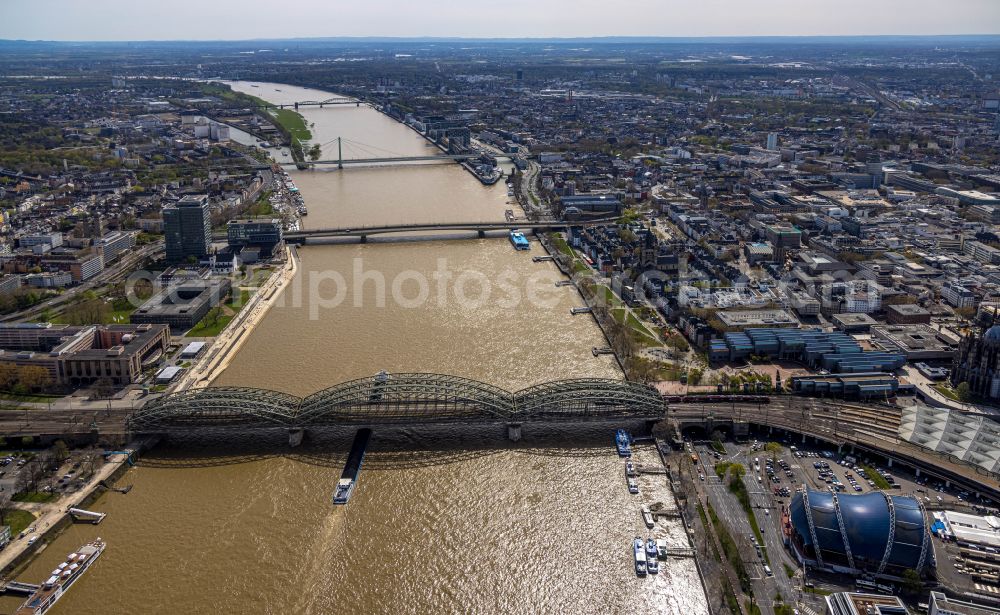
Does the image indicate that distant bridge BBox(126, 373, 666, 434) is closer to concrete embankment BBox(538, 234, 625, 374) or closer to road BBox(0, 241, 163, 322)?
concrete embankment BBox(538, 234, 625, 374)

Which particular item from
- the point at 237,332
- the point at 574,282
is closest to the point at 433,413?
the point at 237,332

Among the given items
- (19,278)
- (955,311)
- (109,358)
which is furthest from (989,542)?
(19,278)

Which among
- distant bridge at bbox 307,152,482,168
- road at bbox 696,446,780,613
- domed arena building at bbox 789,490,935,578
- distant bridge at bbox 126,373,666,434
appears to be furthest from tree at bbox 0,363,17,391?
distant bridge at bbox 307,152,482,168

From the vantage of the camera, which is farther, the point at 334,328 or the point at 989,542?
the point at 334,328

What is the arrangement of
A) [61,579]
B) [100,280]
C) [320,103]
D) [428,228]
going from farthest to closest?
[320,103] → [428,228] → [100,280] → [61,579]

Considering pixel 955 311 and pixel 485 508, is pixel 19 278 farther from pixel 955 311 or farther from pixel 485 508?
pixel 955 311

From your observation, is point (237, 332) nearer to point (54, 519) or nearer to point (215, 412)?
point (215, 412)

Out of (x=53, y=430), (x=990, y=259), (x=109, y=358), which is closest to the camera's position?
(x=53, y=430)
